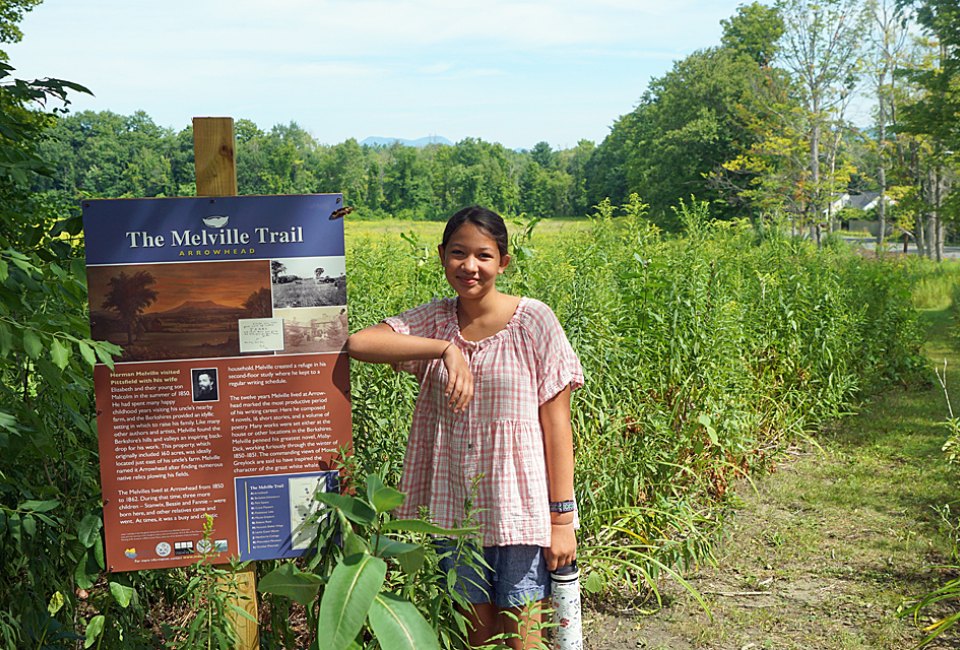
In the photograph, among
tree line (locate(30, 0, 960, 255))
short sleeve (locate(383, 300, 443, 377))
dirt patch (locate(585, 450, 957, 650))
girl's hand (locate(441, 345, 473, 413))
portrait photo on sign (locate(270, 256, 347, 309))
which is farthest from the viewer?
tree line (locate(30, 0, 960, 255))

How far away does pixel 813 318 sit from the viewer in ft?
24.5

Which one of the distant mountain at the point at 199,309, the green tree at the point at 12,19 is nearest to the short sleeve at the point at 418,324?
the distant mountain at the point at 199,309

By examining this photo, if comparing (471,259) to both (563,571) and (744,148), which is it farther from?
(744,148)

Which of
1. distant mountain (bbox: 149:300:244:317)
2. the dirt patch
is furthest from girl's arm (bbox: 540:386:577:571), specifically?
the dirt patch

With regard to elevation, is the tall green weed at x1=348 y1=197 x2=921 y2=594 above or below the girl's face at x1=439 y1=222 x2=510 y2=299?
below

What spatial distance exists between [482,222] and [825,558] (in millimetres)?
3389

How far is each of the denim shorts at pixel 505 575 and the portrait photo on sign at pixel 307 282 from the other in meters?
0.81

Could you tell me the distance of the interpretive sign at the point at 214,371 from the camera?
2.52m

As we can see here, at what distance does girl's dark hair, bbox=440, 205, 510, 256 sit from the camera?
2.57 metres

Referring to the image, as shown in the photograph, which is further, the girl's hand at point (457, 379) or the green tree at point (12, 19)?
the green tree at point (12, 19)

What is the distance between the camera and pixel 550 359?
2.58m

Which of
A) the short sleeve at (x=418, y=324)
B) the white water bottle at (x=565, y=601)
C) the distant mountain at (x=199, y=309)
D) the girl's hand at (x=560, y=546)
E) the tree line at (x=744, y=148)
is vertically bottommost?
the white water bottle at (x=565, y=601)

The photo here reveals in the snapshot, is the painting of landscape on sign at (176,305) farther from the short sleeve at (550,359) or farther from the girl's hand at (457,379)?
the short sleeve at (550,359)

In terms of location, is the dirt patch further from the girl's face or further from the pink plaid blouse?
the girl's face
